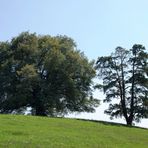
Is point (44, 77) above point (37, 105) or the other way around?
above

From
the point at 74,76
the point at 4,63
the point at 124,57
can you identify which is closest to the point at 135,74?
the point at 124,57

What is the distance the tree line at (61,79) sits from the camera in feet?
205

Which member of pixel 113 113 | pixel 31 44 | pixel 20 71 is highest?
pixel 31 44

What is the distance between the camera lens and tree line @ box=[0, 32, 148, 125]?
62594 millimetres

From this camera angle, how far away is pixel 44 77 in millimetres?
66688

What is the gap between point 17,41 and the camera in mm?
69938

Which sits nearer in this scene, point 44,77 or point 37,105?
point 37,105

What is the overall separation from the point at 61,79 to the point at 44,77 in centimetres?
269

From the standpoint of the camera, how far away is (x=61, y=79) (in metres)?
65.6

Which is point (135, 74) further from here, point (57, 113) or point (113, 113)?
point (57, 113)

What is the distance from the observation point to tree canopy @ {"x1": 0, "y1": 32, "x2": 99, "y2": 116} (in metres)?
63.2

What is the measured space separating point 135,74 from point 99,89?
5.25 metres

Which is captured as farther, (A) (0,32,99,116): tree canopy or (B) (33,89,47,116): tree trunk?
(B) (33,89,47,116): tree trunk

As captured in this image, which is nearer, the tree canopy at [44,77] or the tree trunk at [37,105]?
the tree canopy at [44,77]
